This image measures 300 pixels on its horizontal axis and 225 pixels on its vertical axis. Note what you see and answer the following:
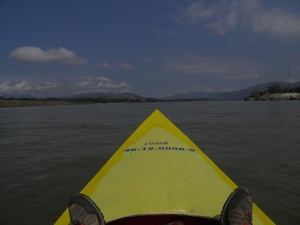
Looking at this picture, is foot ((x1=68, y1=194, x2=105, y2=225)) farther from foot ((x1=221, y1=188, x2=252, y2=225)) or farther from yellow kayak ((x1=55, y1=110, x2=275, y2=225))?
foot ((x1=221, y1=188, x2=252, y2=225))

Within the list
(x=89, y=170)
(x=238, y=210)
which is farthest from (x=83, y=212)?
(x=89, y=170)

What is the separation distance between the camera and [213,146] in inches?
280

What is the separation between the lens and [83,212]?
1.81m

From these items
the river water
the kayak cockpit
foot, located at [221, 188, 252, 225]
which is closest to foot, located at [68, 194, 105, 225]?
the kayak cockpit

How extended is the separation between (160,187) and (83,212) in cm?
92

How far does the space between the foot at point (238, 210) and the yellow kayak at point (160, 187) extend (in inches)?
8.1

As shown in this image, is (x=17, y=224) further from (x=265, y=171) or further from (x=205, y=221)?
(x=265, y=171)

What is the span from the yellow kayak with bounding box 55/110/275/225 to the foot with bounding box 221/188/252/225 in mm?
205

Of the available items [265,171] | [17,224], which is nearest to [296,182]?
→ [265,171]

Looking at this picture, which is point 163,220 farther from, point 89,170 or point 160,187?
point 89,170

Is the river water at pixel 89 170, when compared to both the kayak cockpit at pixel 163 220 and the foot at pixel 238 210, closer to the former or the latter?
the kayak cockpit at pixel 163 220

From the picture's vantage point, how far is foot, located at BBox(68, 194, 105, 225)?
5.80 feet

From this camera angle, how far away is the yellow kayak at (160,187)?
2.09m

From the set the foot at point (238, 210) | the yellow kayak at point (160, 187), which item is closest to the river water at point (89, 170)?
the yellow kayak at point (160, 187)
